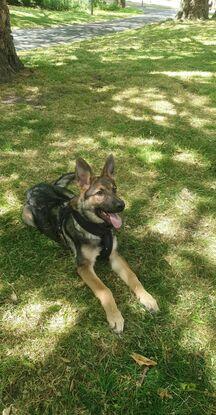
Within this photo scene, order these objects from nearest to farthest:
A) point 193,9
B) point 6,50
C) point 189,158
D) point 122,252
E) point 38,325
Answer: point 38,325
point 122,252
point 189,158
point 6,50
point 193,9

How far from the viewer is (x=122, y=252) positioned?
15.1ft

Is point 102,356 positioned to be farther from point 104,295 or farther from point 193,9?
point 193,9

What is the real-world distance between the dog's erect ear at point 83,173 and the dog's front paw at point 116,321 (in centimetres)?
131

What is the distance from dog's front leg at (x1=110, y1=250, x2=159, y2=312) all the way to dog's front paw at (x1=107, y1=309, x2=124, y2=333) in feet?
1.04

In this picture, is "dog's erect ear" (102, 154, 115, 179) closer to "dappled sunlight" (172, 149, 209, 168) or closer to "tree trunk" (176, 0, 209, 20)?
"dappled sunlight" (172, 149, 209, 168)

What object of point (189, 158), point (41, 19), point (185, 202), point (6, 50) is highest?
point (41, 19)

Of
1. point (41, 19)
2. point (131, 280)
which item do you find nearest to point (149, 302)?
point (131, 280)

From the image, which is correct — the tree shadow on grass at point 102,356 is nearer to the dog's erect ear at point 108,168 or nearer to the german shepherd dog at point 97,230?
the german shepherd dog at point 97,230

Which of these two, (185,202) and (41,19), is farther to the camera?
(41,19)

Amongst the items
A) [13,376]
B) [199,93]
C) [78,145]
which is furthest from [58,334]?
[199,93]

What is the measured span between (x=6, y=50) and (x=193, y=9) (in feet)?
45.1

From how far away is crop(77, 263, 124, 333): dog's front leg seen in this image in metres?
3.64

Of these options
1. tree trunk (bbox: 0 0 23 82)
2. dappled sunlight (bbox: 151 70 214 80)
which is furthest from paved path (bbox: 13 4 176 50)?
dappled sunlight (bbox: 151 70 214 80)

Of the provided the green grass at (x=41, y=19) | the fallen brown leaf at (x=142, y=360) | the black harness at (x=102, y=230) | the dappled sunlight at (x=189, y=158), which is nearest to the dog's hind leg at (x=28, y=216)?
the black harness at (x=102, y=230)
